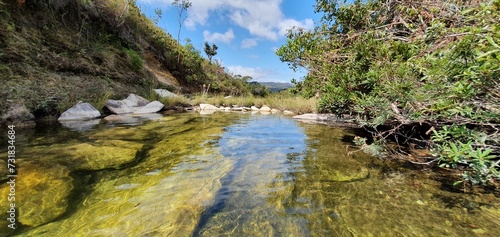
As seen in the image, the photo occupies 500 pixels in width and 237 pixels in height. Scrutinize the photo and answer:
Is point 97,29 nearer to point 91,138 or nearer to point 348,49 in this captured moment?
point 91,138

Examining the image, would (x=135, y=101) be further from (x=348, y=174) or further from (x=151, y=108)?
(x=348, y=174)

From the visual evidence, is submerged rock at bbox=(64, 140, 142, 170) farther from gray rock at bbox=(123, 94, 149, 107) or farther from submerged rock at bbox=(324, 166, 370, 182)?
gray rock at bbox=(123, 94, 149, 107)

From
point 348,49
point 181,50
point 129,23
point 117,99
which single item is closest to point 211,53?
point 181,50

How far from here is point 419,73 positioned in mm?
2520

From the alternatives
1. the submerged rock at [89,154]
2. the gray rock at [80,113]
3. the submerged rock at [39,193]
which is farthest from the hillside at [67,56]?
the submerged rock at [39,193]

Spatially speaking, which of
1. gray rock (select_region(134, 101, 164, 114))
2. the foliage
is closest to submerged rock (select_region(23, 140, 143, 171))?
gray rock (select_region(134, 101, 164, 114))

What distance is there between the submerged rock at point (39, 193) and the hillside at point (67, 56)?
381 centimetres

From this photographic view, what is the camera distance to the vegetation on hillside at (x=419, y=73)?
4.83ft

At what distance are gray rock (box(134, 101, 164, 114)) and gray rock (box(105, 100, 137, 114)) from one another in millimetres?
200

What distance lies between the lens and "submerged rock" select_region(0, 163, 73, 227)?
4.83 feet

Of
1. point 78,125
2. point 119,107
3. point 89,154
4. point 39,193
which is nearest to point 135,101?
point 119,107

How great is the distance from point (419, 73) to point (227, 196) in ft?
7.95

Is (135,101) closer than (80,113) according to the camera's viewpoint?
No

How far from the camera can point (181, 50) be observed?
16812 mm
